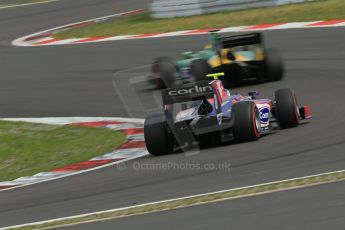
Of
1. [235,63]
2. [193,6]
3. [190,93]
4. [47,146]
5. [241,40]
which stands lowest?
[193,6]

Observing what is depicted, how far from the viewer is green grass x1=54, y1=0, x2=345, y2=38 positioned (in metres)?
21.4

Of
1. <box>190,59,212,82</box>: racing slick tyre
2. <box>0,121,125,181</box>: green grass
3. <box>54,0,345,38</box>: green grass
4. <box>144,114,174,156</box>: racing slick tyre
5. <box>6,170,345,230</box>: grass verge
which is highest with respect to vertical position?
<box>6,170,345,230</box>: grass verge

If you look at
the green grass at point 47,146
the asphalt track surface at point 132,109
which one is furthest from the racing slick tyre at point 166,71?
the green grass at point 47,146

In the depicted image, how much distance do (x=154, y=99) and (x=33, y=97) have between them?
118 inches

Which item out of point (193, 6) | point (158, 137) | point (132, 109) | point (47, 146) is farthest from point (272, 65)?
point (193, 6)

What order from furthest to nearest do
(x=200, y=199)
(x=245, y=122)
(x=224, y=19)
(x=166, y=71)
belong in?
1. (x=224, y=19)
2. (x=166, y=71)
3. (x=245, y=122)
4. (x=200, y=199)

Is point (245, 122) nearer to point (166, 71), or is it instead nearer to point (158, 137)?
point (158, 137)

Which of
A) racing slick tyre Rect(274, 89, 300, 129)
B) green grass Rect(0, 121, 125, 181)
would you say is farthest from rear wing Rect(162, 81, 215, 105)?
green grass Rect(0, 121, 125, 181)

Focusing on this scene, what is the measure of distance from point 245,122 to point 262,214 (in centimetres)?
371

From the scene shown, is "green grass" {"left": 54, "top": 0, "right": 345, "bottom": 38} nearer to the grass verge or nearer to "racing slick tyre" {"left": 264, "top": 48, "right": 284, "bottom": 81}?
"racing slick tyre" {"left": 264, "top": 48, "right": 284, "bottom": 81}

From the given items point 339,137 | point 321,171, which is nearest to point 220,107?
point 339,137

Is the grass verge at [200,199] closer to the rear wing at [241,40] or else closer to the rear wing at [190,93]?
the rear wing at [190,93]

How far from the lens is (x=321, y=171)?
816 centimetres

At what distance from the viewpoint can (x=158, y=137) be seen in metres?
10.8
